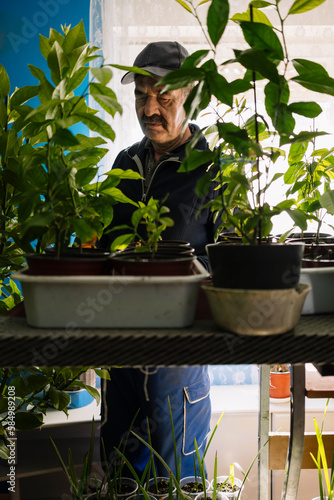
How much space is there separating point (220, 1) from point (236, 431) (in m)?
2.38

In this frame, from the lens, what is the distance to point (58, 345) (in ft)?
2.15

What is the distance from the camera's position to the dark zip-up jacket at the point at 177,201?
1.81 metres

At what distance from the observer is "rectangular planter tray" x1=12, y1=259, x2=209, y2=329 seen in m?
0.70

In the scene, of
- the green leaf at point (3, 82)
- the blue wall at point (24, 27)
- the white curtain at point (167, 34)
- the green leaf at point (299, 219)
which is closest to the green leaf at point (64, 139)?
the green leaf at point (299, 219)

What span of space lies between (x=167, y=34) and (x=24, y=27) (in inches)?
33.5

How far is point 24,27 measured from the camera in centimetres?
313

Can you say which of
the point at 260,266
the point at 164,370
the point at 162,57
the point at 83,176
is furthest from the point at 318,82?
the point at 164,370

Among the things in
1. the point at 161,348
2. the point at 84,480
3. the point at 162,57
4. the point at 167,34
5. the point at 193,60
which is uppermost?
the point at 167,34

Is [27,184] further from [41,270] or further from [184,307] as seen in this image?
[184,307]

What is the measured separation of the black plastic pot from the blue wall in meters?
2.78

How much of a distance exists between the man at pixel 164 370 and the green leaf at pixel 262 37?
104 centimetres

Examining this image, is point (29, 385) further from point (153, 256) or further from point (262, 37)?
point (262, 37)

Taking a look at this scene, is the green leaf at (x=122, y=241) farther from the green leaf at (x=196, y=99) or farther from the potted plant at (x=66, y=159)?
the green leaf at (x=196, y=99)

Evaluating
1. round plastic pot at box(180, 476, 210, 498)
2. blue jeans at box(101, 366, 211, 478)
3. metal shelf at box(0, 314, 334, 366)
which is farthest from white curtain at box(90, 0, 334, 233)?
metal shelf at box(0, 314, 334, 366)
